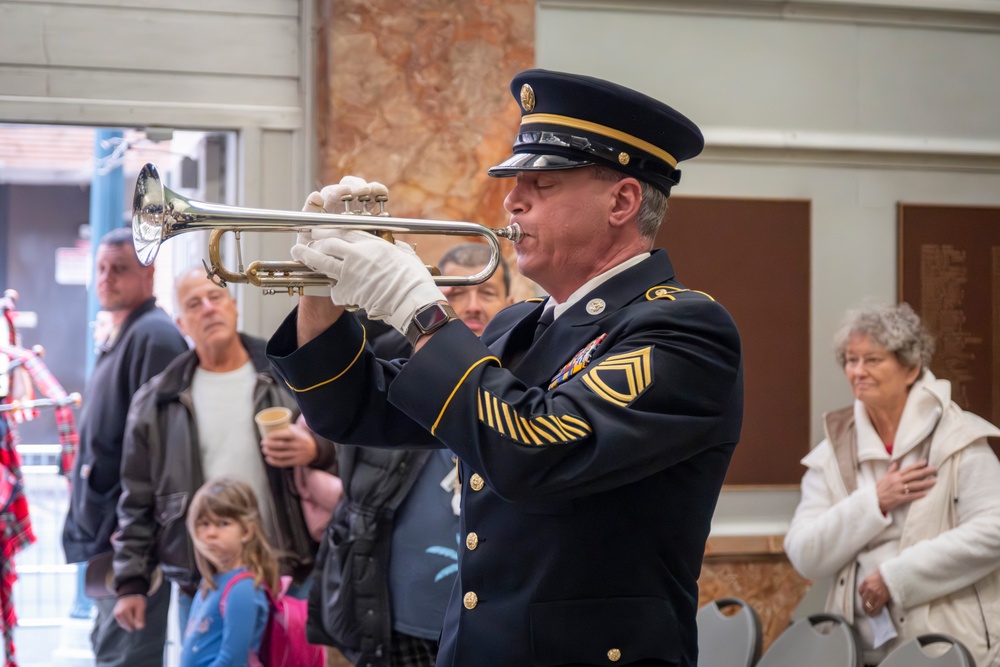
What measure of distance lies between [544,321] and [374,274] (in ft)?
1.30

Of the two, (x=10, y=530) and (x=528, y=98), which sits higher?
(x=528, y=98)

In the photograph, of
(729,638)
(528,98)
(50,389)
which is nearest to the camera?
(528,98)

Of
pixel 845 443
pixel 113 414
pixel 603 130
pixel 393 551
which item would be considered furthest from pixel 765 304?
pixel 603 130

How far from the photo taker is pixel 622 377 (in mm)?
1859

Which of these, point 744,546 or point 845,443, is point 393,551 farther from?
point 744,546

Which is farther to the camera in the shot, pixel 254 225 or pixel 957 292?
pixel 957 292

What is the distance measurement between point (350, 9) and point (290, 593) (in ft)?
7.26

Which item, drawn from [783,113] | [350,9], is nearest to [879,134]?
[783,113]

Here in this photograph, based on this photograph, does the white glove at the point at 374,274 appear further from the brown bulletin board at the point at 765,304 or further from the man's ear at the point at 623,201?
the brown bulletin board at the point at 765,304

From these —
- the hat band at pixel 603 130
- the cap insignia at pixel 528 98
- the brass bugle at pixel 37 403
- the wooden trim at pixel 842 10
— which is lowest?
the brass bugle at pixel 37 403

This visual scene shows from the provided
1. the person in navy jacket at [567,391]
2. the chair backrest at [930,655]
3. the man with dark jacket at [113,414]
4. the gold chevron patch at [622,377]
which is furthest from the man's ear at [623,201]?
the man with dark jacket at [113,414]

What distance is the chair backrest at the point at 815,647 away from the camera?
3.63 metres

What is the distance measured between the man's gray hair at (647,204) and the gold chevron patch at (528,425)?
0.51m

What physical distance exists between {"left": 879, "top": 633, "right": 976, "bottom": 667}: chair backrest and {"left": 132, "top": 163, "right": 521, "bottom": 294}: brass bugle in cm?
192
